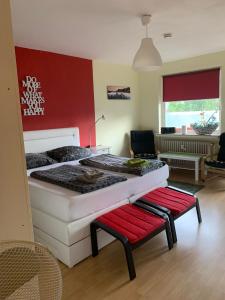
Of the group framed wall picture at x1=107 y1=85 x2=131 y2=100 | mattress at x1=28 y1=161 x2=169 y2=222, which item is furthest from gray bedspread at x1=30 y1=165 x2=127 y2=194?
framed wall picture at x1=107 y1=85 x2=131 y2=100

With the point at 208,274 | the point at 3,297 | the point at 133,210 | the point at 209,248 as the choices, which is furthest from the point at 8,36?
the point at 209,248

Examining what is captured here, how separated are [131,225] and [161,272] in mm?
460

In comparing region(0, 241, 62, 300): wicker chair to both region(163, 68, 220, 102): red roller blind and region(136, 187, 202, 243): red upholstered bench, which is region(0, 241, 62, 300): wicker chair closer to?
region(136, 187, 202, 243): red upholstered bench

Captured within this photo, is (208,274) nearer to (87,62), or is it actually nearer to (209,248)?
(209,248)

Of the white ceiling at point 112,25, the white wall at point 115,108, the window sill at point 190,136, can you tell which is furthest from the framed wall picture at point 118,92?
the window sill at point 190,136

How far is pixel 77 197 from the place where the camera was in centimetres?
226

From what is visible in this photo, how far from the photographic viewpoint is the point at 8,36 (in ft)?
3.98

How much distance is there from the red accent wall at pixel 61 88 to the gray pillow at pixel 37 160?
0.57 meters

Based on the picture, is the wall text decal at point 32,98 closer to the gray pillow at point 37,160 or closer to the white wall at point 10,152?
the gray pillow at point 37,160

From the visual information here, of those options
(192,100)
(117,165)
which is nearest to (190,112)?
(192,100)

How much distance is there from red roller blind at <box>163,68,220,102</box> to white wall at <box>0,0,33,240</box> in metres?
4.42

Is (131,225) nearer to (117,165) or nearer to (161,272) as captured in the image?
(161,272)

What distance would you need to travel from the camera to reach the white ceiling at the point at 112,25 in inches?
96.7

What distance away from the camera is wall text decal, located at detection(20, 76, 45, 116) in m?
3.87
